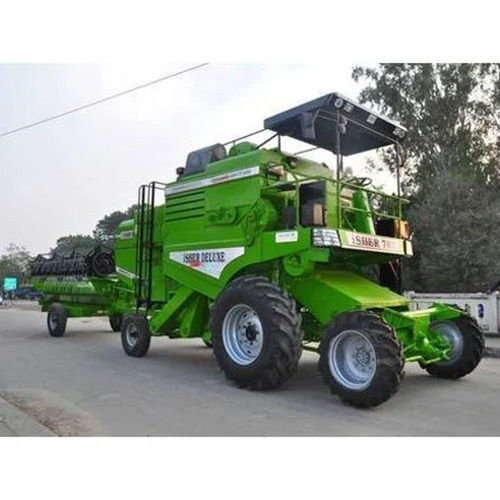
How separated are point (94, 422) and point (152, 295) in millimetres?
→ 4281

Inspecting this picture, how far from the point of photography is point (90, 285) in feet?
40.9

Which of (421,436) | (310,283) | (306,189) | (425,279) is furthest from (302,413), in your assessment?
(425,279)

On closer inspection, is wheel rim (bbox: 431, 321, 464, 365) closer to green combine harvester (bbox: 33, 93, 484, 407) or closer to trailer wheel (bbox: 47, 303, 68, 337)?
green combine harvester (bbox: 33, 93, 484, 407)

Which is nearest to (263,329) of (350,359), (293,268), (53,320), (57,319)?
(293,268)

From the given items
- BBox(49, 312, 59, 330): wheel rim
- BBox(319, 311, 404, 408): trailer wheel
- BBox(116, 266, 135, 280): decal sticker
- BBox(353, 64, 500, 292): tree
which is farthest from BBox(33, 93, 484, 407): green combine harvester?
BBox(353, 64, 500, 292): tree

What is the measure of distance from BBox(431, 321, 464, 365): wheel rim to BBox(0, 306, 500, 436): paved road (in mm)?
336

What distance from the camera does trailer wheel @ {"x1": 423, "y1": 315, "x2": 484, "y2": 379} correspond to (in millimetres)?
7188

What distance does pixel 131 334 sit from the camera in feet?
30.9

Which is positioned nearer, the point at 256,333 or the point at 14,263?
the point at 256,333

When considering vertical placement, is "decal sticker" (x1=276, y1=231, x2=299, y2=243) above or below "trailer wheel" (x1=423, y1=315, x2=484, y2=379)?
above

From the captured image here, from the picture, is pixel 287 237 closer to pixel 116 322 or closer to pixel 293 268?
pixel 293 268

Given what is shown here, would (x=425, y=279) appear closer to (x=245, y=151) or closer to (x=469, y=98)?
(x=469, y=98)

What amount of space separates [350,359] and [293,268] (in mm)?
1365

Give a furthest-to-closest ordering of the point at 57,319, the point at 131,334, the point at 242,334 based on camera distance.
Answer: the point at 57,319 → the point at 131,334 → the point at 242,334
